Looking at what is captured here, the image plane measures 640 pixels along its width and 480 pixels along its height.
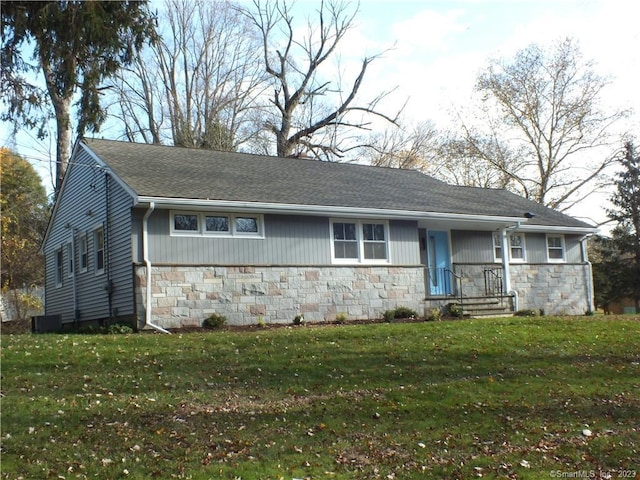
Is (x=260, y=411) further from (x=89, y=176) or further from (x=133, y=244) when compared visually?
(x=89, y=176)

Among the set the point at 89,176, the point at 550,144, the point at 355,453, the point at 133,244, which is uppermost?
the point at 550,144

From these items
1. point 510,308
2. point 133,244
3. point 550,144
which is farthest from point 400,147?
point 133,244

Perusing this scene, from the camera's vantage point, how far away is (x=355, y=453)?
695cm

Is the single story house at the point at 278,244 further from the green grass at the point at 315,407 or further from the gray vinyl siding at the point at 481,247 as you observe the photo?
the green grass at the point at 315,407

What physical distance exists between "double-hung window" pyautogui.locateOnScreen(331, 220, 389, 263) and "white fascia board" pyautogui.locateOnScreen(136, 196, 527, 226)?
37cm

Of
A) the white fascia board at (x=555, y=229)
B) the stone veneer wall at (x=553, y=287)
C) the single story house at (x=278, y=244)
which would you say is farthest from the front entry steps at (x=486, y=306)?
the white fascia board at (x=555, y=229)

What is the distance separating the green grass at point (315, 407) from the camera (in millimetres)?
6574

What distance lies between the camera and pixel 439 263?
68.8ft

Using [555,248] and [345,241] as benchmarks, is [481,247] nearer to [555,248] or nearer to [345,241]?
[555,248]

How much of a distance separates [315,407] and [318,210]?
9170 millimetres

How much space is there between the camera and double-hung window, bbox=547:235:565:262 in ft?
76.8

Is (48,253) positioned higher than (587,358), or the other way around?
(48,253)

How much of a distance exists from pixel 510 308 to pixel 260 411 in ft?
44.2

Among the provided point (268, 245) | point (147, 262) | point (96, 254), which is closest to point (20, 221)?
point (96, 254)
